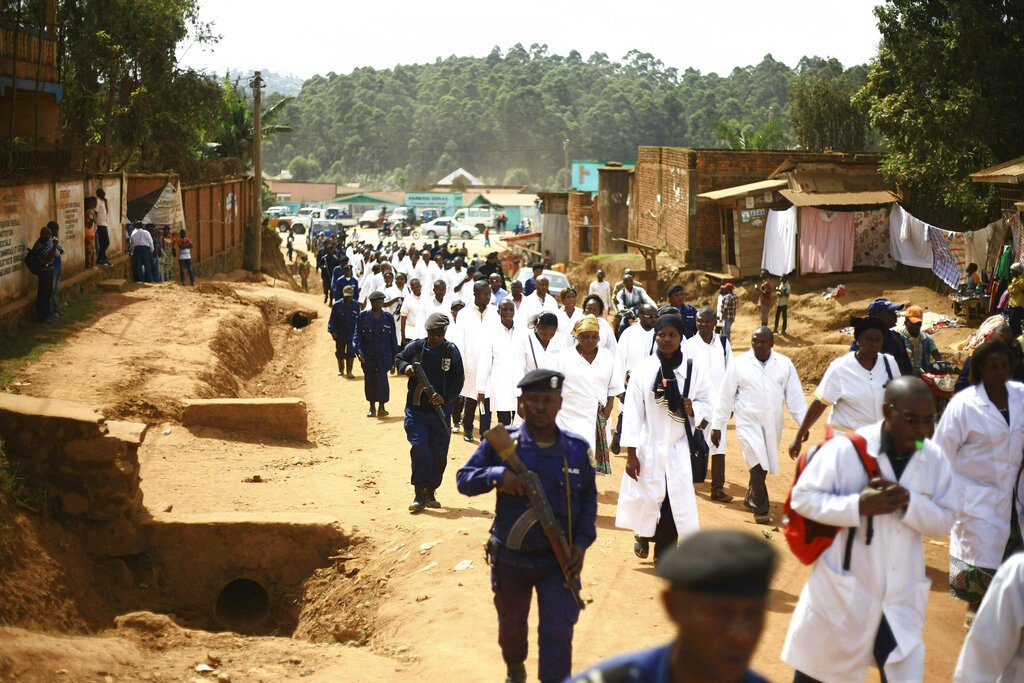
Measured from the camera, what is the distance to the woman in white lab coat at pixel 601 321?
11539 millimetres

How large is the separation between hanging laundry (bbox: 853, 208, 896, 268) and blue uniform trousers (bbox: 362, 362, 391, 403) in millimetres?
15213

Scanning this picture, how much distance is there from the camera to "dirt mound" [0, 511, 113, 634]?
24.3 ft

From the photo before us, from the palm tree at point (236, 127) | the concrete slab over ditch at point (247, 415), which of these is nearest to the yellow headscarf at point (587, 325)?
the concrete slab over ditch at point (247, 415)

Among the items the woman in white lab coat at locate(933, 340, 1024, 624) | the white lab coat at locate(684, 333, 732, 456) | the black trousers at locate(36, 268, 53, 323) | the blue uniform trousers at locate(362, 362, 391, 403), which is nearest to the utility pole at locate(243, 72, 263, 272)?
the black trousers at locate(36, 268, 53, 323)

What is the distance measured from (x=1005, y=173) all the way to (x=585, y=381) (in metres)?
13.1

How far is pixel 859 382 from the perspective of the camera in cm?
762

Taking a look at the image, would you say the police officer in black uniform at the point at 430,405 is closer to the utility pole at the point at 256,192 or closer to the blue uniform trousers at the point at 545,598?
the blue uniform trousers at the point at 545,598

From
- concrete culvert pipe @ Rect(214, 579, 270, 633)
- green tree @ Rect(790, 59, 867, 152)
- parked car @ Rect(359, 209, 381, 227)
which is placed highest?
green tree @ Rect(790, 59, 867, 152)

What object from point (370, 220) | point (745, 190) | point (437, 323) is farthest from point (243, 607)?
point (370, 220)

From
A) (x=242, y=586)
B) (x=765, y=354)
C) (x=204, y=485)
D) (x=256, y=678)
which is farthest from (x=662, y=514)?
(x=204, y=485)

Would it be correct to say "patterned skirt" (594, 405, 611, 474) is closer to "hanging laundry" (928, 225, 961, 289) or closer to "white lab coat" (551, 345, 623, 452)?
"white lab coat" (551, 345, 623, 452)

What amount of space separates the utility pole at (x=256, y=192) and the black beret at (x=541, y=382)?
30.0 meters

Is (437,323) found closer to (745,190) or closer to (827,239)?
(827,239)

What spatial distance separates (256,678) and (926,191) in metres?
21.9
